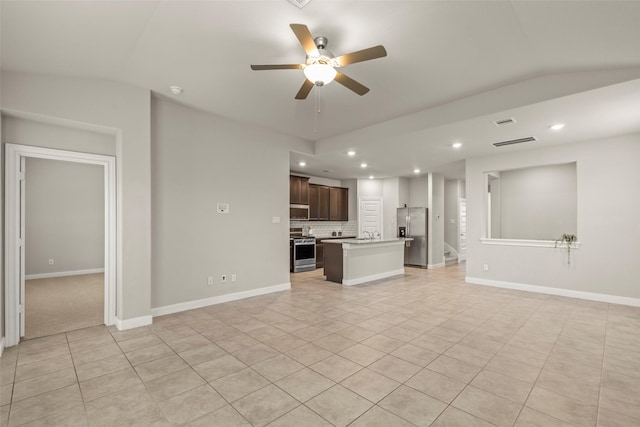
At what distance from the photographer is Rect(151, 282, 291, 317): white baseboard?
13.8 ft

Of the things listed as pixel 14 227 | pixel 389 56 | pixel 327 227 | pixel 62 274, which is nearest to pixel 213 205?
pixel 14 227

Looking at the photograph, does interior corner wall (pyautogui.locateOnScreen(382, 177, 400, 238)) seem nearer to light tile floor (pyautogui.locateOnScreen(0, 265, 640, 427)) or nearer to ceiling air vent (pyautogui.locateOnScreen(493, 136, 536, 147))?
ceiling air vent (pyautogui.locateOnScreen(493, 136, 536, 147))

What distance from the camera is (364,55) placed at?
237 centimetres

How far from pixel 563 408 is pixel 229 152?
4.96 metres

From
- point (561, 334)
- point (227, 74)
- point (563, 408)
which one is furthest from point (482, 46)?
point (561, 334)

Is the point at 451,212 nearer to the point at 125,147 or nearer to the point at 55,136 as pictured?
the point at 125,147

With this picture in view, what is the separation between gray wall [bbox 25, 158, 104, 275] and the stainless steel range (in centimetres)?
514

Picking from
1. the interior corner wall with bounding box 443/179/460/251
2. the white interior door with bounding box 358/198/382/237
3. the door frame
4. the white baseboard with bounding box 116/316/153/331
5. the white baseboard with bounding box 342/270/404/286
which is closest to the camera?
the door frame

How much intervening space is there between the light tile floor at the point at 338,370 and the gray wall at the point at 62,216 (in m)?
5.00

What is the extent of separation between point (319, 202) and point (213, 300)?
15.7ft

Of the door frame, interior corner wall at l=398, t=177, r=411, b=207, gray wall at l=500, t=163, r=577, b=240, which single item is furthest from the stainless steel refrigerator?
the door frame

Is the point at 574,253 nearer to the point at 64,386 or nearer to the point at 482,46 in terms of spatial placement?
the point at 482,46

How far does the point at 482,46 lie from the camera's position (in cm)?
281

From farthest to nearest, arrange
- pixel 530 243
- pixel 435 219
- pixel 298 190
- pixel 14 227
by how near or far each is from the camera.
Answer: pixel 435 219 → pixel 298 190 → pixel 530 243 → pixel 14 227
